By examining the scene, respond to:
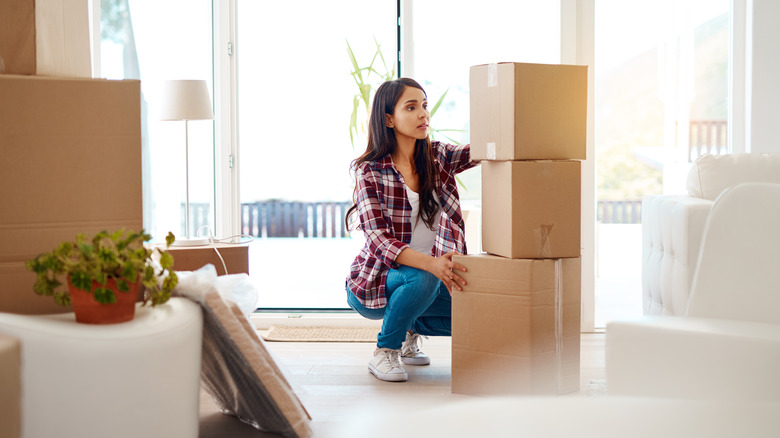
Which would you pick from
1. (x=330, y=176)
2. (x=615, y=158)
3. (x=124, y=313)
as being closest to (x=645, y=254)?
(x=615, y=158)

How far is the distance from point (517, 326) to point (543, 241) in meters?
0.27

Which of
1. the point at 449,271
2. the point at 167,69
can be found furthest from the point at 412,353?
the point at 167,69

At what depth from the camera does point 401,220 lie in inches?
107

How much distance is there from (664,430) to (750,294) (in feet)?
3.10

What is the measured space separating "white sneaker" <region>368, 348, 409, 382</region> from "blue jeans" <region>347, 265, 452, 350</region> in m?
0.03

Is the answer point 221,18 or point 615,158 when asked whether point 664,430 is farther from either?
point 221,18

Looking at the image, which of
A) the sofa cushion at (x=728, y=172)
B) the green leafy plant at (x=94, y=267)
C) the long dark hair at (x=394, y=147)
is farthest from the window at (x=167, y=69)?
the sofa cushion at (x=728, y=172)

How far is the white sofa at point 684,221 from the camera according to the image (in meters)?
2.36

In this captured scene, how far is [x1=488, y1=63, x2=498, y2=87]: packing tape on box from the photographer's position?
236 cm

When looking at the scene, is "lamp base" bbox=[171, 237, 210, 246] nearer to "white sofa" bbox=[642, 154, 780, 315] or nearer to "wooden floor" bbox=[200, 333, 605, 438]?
"wooden floor" bbox=[200, 333, 605, 438]

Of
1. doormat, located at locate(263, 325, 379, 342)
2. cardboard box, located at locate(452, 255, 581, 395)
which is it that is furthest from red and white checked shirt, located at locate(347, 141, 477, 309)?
doormat, located at locate(263, 325, 379, 342)

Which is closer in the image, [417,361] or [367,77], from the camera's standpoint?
[417,361]

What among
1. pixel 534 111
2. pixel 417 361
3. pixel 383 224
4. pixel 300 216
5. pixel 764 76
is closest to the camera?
pixel 534 111

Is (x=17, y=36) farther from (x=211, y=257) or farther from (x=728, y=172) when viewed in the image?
(x=728, y=172)
